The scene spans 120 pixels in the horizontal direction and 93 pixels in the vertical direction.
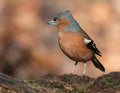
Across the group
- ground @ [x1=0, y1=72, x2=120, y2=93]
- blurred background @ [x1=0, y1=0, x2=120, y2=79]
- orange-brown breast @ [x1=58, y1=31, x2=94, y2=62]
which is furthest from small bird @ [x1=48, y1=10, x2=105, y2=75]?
blurred background @ [x1=0, y1=0, x2=120, y2=79]

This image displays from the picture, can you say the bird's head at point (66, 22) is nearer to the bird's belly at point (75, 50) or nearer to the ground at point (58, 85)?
the bird's belly at point (75, 50)

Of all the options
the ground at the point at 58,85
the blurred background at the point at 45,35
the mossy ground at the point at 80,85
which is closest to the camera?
the ground at the point at 58,85

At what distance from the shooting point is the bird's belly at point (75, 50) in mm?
9188

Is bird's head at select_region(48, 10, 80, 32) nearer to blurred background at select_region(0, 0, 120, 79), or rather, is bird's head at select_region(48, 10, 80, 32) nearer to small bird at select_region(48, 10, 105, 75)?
small bird at select_region(48, 10, 105, 75)

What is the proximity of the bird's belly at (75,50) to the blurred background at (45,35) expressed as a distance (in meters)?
4.96

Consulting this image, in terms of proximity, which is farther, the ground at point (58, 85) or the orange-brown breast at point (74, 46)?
the orange-brown breast at point (74, 46)

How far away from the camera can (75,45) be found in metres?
9.29

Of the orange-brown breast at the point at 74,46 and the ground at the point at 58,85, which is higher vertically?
the orange-brown breast at the point at 74,46

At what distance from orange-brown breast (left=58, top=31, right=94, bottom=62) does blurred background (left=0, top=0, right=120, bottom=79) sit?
4991 millimetres

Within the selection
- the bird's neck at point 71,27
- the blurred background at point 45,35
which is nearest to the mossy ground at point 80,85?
the bird's neck at point 71,27

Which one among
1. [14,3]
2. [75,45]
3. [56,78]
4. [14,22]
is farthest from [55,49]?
[56,78]

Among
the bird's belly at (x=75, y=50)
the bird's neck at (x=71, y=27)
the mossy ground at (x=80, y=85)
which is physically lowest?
the mossy ground at (x=80, y=85)

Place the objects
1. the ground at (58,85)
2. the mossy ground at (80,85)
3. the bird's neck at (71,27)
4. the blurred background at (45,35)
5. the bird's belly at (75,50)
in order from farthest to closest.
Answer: the blurred background at (45,35) < the bird's neck at (71,27) < the bird's belly at (75,50) < the mossy ground at (80,85) < the ground at (58,85)

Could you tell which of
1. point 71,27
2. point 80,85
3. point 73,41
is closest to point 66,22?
point 71,27
